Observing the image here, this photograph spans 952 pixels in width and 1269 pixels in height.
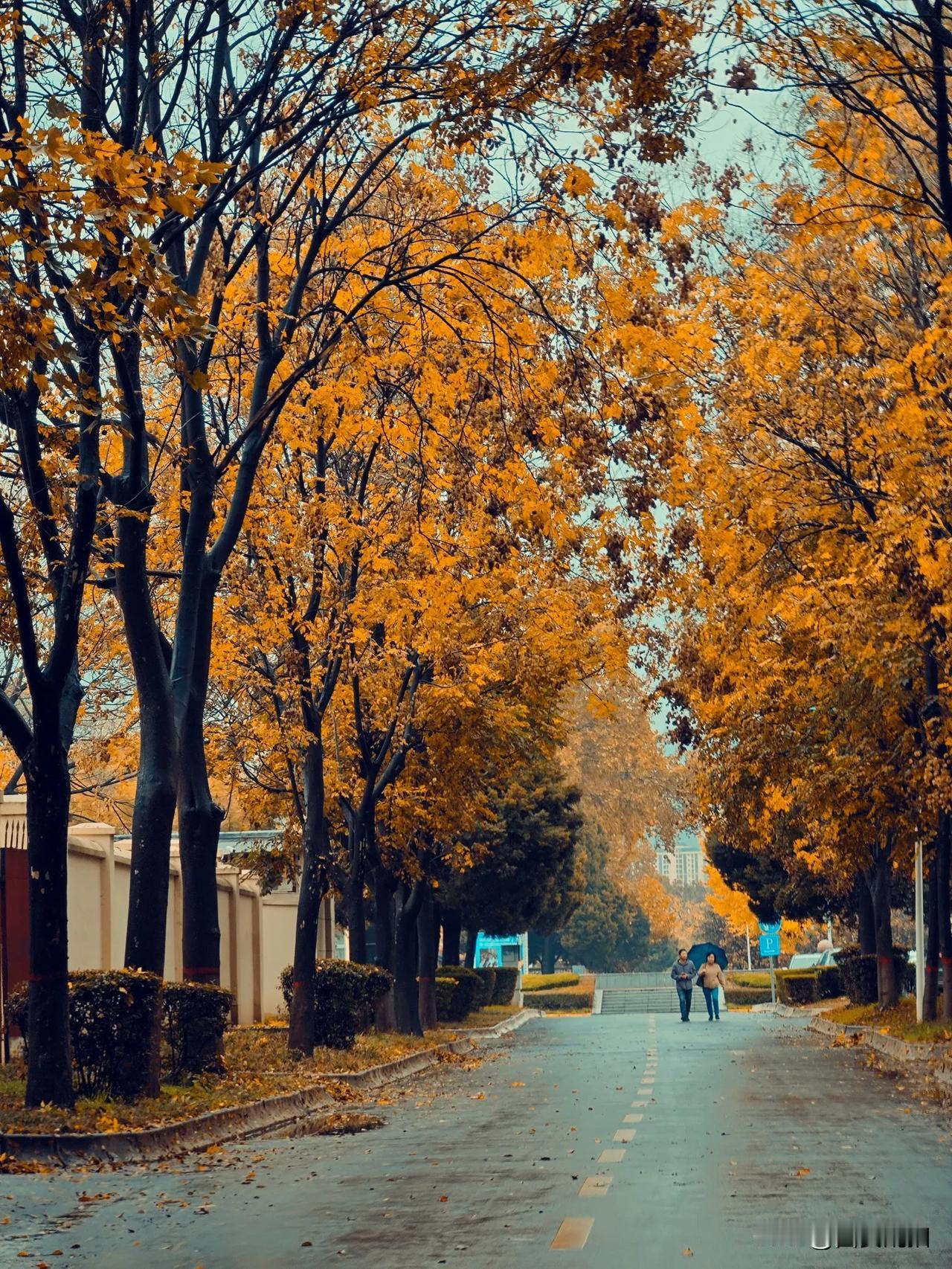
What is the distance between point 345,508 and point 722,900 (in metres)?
53.9

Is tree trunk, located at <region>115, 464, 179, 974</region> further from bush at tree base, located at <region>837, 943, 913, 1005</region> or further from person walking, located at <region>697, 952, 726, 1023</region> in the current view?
person walking, located at <region>697, 952, 726, 1023</region>

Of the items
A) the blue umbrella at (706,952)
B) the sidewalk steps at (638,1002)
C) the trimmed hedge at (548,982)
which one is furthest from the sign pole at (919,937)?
the trimmed hedge at (548,982)

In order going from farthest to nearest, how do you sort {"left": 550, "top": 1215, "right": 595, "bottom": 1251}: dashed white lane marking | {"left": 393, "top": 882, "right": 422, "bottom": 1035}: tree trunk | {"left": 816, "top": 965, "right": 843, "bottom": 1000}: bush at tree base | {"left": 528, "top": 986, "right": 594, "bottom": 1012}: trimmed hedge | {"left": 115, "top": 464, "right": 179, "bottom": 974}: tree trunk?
{"left": 528, "top": 986, "right": 594, "bottom": 1012}: trimmed hedge
{"left": 816, "top": 965, "right": 843, "bottom": 1000}: bush at tree base
{"left": 393, "top": 882, "right": 422, "bottom": 1035}: tree trunk
{"left": 115, "top": 464, "right": 179, "bottom": 974}: tree trunk
{"left": 550, "top": 1215, "right": 595, "bottom": 1251}: dashed white lane marking

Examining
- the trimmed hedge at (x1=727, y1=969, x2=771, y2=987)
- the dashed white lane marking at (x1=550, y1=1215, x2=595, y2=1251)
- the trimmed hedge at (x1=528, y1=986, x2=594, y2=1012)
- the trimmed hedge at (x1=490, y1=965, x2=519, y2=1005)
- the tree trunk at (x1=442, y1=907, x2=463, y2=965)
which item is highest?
the dashed white lane marking at (x1=550, y1=1215, x2=595, y2=1251)

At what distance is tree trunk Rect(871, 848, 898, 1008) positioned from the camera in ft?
120

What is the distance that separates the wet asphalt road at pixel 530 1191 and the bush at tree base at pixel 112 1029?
139 centimetres

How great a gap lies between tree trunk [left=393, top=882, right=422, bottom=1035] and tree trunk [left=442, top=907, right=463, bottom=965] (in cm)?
1502

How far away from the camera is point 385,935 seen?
34531mm

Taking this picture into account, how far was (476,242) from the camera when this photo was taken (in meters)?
17.8

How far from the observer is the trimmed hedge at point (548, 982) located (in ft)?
276

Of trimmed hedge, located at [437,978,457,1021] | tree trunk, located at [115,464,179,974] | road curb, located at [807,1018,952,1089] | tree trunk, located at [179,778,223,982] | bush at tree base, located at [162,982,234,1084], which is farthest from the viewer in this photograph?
trimmed hedge, located at [437,978,457,1021]

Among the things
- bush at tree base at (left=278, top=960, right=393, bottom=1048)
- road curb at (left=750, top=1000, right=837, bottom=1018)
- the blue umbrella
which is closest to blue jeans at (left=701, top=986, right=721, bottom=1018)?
the blue umbrella

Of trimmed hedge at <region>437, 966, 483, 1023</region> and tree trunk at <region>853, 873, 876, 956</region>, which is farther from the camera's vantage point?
trimmed hedge at <region>437, 966, 483, 1023</region>

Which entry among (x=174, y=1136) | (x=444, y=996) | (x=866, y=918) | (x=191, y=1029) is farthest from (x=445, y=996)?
(x=174, y=1136)
